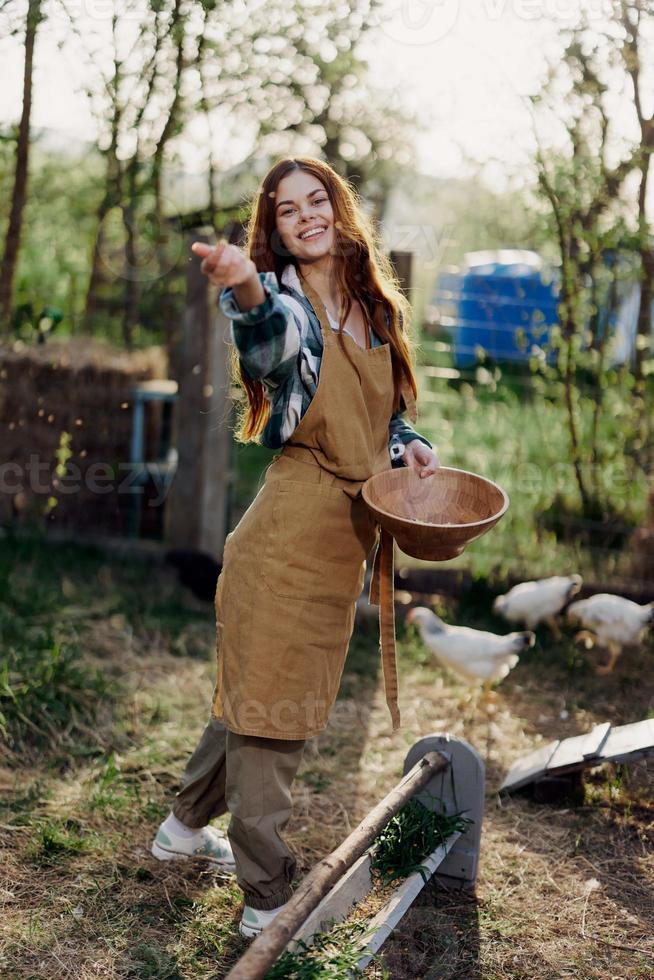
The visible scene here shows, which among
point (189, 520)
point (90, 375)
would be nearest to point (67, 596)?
point (189, 520)

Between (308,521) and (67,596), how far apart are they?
2.86 metres

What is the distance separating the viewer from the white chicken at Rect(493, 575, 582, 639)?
455cm

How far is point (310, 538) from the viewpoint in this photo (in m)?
2.38

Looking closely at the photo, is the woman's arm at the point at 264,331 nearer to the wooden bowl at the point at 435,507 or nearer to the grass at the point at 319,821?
the wooden bowl at the point at 435,507

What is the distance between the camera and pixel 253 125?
6234 mm

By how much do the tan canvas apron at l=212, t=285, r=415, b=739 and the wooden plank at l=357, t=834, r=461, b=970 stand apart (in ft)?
1.45

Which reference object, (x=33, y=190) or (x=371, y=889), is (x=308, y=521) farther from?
(x=33, y=190)

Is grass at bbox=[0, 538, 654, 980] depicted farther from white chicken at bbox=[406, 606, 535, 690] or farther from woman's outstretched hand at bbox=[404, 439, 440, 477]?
woman's outstretched hand at bbox=[404, 439, 440, 477]

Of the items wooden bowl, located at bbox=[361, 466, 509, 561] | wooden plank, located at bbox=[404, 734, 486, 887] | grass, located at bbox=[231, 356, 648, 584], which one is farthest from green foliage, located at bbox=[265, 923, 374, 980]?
grass, located at bbox=[231, 356, 648, 584]

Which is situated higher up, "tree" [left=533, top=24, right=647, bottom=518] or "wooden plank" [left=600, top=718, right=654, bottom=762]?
"tree" [left=533, top=24, right=647, bottom=518]

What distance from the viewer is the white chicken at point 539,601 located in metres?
4.55

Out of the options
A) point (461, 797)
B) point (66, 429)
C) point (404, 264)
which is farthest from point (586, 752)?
point (66, 429)

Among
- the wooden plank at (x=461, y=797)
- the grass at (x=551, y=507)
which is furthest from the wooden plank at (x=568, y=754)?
the grass at (x=551, y=507)

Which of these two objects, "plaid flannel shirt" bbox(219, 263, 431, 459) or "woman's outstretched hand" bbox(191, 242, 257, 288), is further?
"plaid flannel shirt" bbox(219, 263, 431, 459)
